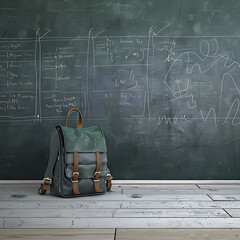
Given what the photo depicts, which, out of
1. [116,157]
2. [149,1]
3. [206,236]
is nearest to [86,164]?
[116,157]

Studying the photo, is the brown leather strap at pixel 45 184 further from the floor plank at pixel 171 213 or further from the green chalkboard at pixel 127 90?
the floor plank at pixel 171 213

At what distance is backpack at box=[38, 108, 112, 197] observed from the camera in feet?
9.39

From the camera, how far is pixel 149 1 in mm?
3471

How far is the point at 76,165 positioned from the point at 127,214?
655mm

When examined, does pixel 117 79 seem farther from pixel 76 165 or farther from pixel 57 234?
pixel 57 234

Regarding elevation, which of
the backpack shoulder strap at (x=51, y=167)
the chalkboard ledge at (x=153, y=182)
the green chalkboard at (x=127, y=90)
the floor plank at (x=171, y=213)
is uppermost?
the green chalkboard at (x=127, y=90)

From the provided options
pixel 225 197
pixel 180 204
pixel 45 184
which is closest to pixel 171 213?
pixel 180 204

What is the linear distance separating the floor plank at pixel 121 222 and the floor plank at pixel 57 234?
0.08 metres

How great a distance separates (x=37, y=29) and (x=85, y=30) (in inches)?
16.8

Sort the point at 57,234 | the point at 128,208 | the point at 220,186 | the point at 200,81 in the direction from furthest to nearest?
the point at 200,81
the point at 220,186
the point at 128,208
the point at 57,234

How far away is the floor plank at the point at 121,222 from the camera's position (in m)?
2.13

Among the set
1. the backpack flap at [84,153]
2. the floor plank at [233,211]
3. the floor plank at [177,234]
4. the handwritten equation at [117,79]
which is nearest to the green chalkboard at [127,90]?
the handwritten equation at [117,79]

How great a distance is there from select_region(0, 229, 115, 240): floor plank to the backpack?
82 cm

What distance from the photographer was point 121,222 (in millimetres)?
2203
